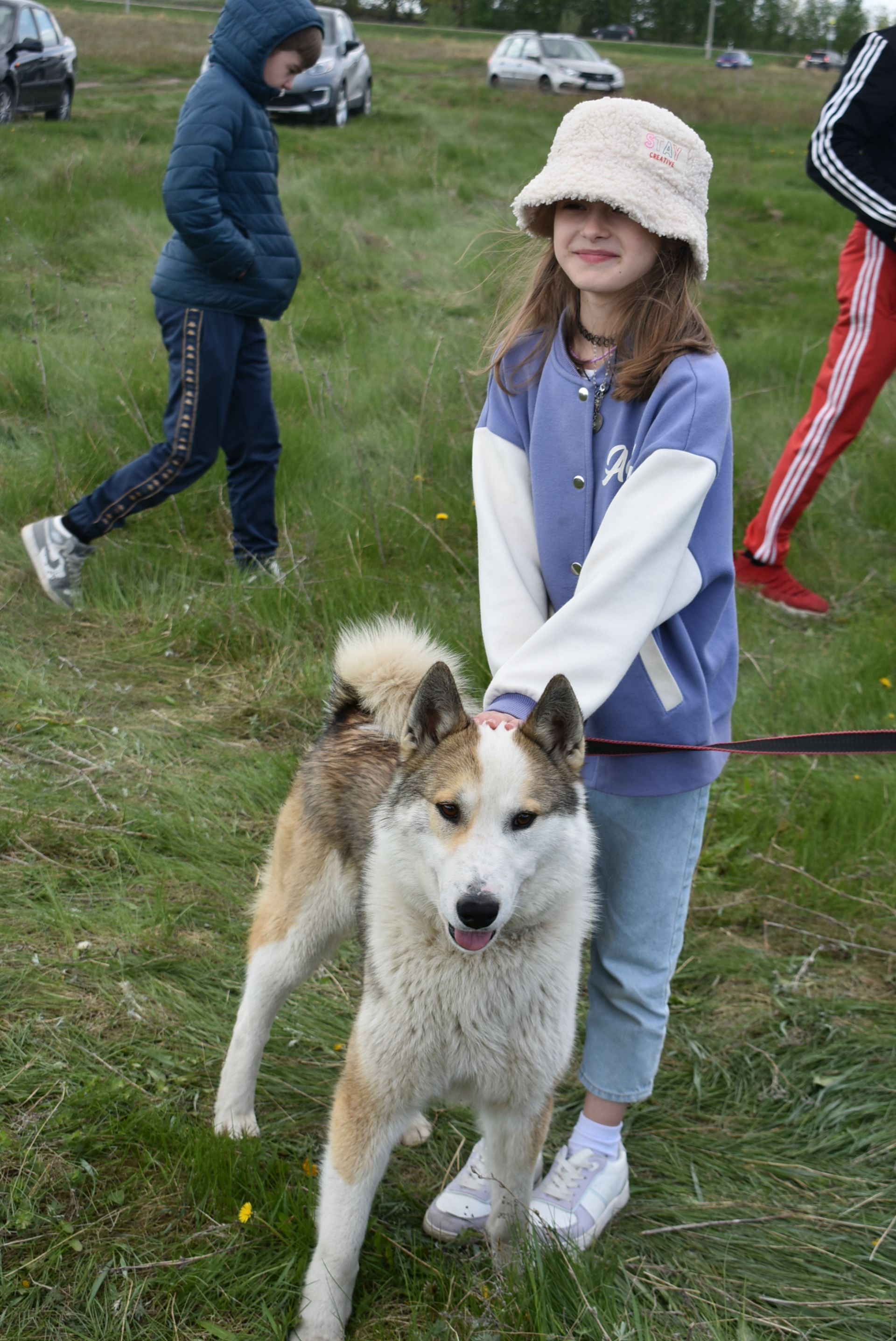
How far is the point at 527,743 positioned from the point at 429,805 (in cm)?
19

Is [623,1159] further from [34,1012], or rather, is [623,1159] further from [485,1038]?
[34,1012]

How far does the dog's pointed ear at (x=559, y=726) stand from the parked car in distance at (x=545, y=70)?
77.5 ft

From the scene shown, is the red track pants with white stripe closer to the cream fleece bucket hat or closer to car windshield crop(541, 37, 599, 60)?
the cream fleece bucket hat

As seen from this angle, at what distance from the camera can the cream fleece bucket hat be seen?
1936 millimetres

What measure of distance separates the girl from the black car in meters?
10.9

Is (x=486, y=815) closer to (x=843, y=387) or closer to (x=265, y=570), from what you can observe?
(x=265, y=570)

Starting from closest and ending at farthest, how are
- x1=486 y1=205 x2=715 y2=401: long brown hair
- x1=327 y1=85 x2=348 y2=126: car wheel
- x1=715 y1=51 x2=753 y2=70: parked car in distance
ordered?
x1=486 y1=205 x2=715 y2=401: long brown hair → x1=327 y1=85 x2=348 y2=126: car wheel → x1=715 y1=51 x2=753 y2=70: parked car in distance

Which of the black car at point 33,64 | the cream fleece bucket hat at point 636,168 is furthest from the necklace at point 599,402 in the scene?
the black car at point 33,64

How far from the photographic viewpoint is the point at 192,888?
9.73ft

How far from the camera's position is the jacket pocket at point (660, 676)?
202cm

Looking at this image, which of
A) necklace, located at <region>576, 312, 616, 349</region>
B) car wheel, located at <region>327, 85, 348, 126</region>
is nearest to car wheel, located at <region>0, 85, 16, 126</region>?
car wheel, located at <region>327, 85, 348, 126</region>

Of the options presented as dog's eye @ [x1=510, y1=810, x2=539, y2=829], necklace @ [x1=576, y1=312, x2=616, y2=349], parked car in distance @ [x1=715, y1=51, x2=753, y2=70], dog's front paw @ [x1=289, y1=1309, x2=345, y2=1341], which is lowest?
parked car in distance @ [x1=715, y1=51, x2=753, y2=70]

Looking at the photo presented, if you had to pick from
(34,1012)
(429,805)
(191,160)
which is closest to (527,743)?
(429,805)

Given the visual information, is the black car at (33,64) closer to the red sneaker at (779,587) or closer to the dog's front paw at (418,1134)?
the red sneaker at (779,587)
